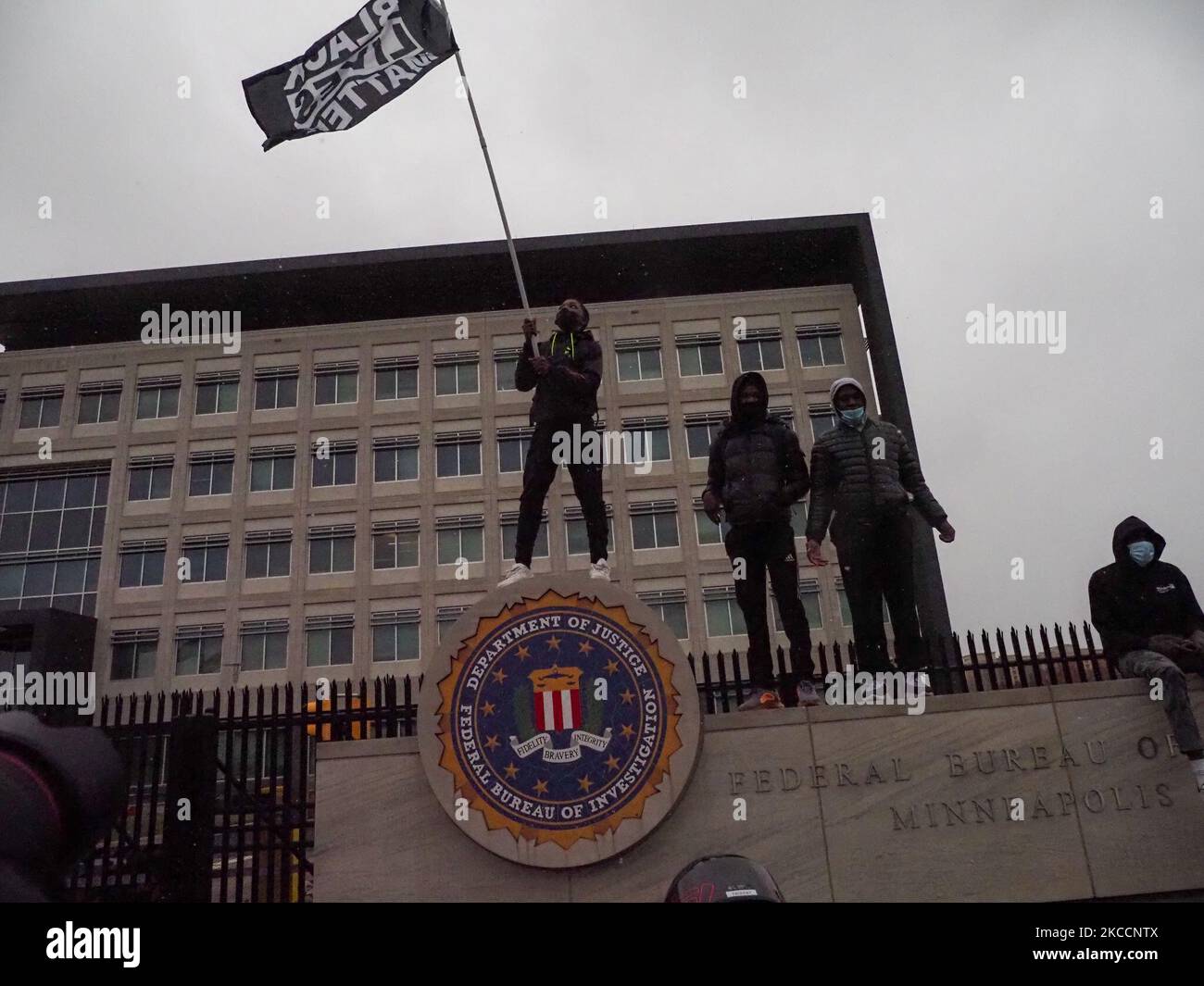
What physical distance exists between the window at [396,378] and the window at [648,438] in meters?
9.85

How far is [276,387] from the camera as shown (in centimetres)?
4512

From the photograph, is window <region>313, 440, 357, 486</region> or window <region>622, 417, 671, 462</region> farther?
window <region>313, 440, 357, 486</region>

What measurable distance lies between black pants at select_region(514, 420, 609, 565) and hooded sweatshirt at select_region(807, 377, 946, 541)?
186 cm

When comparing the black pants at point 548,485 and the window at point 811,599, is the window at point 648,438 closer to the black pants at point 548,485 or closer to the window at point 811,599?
the window at point 811,599

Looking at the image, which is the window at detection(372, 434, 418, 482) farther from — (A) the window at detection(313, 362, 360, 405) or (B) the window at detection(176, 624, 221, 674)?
(B) the window at detection(176, 624, 221, 674)

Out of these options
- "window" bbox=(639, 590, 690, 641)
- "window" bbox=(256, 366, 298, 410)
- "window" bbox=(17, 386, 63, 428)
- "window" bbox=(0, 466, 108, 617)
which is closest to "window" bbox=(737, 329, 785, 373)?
"window" bbox=(639, 590, 690, 641)

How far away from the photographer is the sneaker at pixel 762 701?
26.4 feet

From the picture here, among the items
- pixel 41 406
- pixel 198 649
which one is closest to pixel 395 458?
pixel 198 649

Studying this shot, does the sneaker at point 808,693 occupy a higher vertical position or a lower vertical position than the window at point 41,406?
lower

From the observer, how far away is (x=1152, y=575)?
789cm

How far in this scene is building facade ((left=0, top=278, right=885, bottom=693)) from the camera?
132ft

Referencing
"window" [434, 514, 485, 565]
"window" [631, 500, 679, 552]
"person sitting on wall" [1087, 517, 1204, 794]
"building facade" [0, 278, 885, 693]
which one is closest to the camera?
"person sitting on wall" [1087, 517, 1204, 794]

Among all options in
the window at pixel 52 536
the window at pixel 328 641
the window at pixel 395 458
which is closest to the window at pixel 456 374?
the window at pixel 395 458
